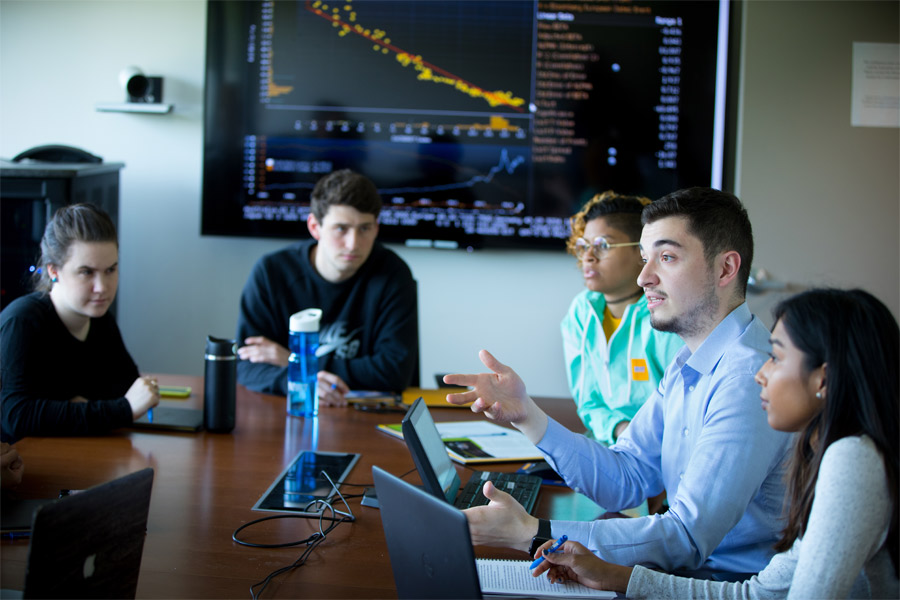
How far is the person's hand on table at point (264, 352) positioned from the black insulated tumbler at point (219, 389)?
444 millimetres

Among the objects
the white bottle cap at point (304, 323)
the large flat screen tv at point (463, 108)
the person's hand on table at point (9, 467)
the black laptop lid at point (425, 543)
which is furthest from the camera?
the large flat screen tv at point (463, 108)

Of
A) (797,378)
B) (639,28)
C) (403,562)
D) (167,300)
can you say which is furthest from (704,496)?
(167,300)

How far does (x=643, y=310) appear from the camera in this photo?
246 cm

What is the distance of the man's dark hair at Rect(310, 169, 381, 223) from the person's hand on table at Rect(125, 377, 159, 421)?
3.11 feet

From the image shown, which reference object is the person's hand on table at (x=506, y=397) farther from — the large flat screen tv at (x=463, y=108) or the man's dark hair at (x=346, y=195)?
the large flat screen tv at (x=463, y=108)

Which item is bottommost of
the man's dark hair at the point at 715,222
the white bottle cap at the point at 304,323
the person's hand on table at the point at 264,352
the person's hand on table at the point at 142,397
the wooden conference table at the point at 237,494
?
the wooden conference table at the point at 237,494

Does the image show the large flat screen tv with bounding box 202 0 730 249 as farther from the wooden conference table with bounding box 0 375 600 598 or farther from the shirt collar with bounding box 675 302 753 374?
the shirt collar with bounding box 675 302 753 374

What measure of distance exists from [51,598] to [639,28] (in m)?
3.44

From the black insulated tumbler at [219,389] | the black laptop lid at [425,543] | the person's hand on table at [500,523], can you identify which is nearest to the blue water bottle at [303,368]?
the black insulated tumbler at [219,389]

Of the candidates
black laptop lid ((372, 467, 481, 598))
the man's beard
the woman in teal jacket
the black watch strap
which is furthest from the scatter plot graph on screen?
black laptop lid ((372, 467, 481, 598))

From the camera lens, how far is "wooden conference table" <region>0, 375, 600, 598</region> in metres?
1.29

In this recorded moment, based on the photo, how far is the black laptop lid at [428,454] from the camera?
1.39 metres

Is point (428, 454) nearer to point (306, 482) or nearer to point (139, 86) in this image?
point (306, 482)

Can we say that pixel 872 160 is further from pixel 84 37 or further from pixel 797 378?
pixel 84 37
